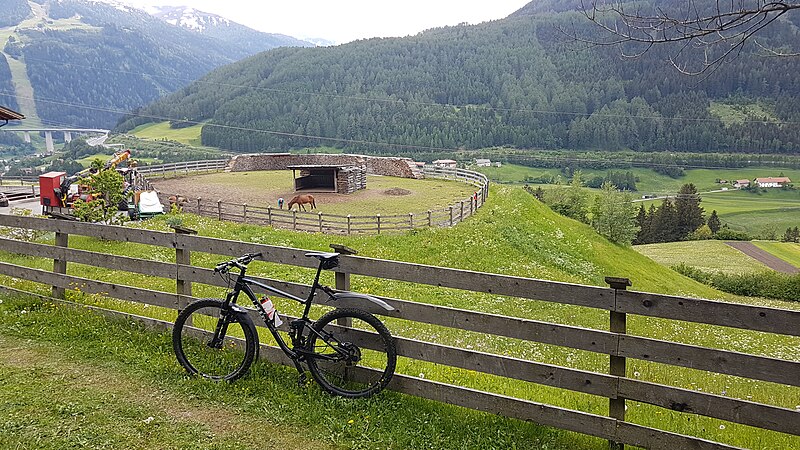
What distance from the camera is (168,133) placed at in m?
170

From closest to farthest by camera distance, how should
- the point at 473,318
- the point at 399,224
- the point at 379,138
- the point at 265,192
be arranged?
the point at 473,318 < the point at 399,224 < the point at 265,192 < the point at 379,138

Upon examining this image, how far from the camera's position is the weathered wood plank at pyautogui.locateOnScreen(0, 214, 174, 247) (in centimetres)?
757

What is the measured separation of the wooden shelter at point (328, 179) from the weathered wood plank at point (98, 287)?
27631 mm

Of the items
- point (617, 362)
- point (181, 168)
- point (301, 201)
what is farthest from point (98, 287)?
point (181, 168)

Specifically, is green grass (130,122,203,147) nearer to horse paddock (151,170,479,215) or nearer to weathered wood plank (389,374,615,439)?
horse paddock (151,170,479,215)

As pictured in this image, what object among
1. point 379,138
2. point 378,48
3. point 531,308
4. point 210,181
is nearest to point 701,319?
point 531,308

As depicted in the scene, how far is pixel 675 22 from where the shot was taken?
18.5ft

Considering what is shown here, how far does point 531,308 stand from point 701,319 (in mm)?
12734

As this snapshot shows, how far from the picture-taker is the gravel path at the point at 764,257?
224ft

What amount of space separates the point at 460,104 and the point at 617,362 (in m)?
187

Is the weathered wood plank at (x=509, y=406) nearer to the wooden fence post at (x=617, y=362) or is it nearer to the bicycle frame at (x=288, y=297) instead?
the wooden fence post at (x=617, y=362)

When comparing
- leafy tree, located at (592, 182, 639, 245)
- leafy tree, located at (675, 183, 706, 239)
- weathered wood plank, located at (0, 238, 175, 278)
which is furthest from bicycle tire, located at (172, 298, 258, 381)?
leafy tree, located at (675, 183, 706, 239)

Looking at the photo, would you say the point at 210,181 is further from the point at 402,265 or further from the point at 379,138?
the point at 379,138

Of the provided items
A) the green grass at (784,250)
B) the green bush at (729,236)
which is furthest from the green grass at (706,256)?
the green grass at (784,250)
